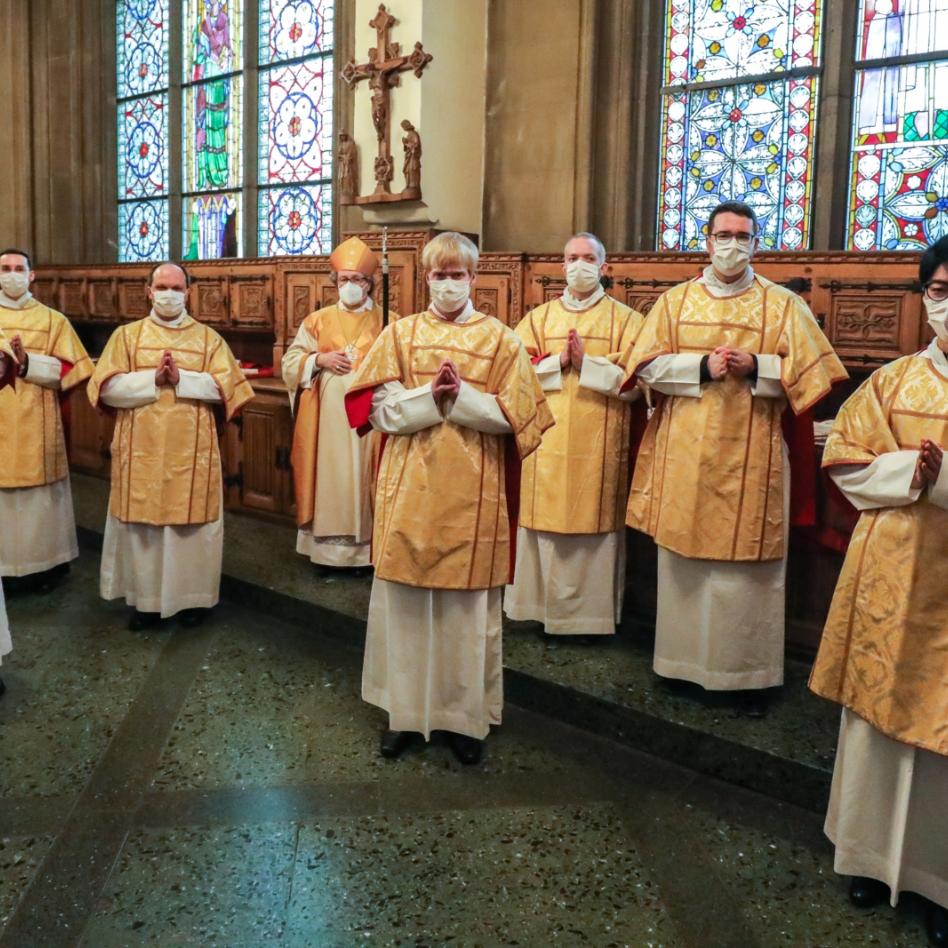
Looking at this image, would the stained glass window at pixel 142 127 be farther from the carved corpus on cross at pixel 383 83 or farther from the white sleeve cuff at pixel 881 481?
the white sleeve cuff at pixel 881 481

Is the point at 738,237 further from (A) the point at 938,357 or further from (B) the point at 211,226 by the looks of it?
(B) the point at 211,226

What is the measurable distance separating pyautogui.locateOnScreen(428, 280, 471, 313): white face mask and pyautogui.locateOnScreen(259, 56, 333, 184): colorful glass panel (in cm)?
552

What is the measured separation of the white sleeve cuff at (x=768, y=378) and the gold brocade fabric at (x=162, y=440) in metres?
2.79

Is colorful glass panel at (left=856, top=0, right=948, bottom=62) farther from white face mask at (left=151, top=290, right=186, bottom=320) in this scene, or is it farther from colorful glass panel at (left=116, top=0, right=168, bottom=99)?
colorful glass panel at (left=116, top=0, right=168, bottom=99)

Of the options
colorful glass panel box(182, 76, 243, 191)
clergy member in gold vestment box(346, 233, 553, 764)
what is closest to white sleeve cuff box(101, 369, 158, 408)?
clergy member in gold vestment box(346, 233, 553, 764)

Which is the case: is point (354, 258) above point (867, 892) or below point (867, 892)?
above

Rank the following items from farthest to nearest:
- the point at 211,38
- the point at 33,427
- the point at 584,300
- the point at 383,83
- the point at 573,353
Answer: the point at 211,38 < the point at 383,83 < the point at 33,427 < the point at 584,300 < the point at 573,353

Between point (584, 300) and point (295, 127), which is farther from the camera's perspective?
point (295, 127)

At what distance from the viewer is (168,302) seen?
522 cm

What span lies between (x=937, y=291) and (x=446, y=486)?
178 cm

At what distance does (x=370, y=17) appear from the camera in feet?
23.7

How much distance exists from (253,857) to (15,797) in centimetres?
103

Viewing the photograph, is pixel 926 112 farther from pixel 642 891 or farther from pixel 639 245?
pixel 642 891

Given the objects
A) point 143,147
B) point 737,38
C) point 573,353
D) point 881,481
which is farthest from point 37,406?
point 143,147
